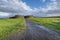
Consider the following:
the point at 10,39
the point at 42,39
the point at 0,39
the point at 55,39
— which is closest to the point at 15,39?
the point at 10,39

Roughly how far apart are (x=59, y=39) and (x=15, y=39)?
4963 millimetres

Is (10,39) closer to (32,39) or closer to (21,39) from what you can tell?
(21,39)

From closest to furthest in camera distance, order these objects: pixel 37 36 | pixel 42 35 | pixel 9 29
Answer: pixel 37 36 < pixel 42 35 < pixel 9 29

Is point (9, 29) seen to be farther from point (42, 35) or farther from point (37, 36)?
point (37, 36)

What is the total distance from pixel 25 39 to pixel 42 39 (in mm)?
1900

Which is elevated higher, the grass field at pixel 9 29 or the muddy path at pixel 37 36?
the muddy path at pixel 37 36

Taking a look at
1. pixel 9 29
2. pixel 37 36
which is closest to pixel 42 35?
pixel 37 36

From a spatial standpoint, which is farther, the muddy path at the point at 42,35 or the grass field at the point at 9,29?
the grass field at the point at 9,29

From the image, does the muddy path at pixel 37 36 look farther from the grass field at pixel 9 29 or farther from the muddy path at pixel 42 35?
the grass field at pixel 9 29

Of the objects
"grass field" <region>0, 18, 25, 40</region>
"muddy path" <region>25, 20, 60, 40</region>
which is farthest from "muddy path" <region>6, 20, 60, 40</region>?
"grass field" <region>0, 18, 25, 40</region>

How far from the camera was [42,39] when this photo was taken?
735 inches

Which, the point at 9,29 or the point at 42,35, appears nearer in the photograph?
the point at 42,35

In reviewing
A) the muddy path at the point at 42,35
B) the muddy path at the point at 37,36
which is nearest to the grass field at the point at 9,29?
the muddy path at the point at 37,36

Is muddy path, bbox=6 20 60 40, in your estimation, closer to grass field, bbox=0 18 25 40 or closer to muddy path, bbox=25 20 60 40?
muddy path, bbox=25 20 60 40
